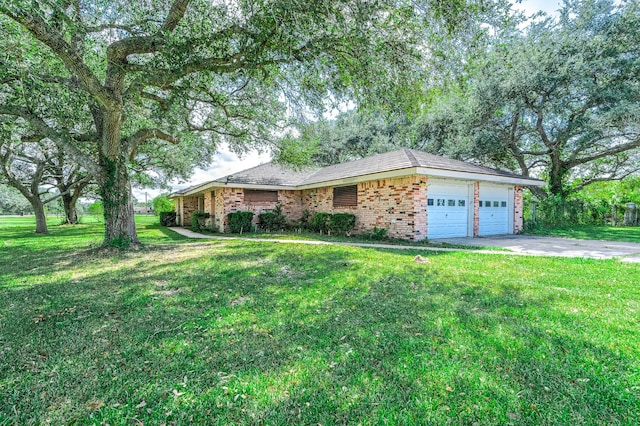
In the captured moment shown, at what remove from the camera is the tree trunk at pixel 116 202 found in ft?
28.1

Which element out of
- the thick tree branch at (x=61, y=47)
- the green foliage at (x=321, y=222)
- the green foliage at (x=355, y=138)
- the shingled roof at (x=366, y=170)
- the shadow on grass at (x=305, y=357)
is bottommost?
the shadow on grass at (x=305, y=357)

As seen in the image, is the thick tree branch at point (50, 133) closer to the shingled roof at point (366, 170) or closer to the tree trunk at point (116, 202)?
the tree trunk at point (116, 202)

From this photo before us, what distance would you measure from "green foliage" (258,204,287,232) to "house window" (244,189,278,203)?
0.51 metres

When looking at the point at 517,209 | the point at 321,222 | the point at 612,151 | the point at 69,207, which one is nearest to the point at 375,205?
the point at 321,222

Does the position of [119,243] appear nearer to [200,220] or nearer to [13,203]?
[200,220]

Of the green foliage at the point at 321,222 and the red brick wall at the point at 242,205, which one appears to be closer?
the green foliage at the point at 321,222

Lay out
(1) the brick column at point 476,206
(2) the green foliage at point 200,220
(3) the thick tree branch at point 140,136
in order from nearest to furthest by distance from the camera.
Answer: (3) the thick tree branch at point 140,136 < (1) the brick column at point 476,206 < (2) the green foliage at point 200,220

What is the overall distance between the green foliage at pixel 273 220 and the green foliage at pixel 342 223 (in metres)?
3.35

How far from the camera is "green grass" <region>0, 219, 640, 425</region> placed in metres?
2.04

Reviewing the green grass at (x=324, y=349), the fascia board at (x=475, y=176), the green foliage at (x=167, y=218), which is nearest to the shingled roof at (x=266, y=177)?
the fascia board at (x=475, y=176)

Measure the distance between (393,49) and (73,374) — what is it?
6884 mm

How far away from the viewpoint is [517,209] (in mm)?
13867

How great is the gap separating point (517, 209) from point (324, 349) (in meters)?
14.3

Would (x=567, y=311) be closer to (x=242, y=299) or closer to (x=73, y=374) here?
(x=242, y=299)
